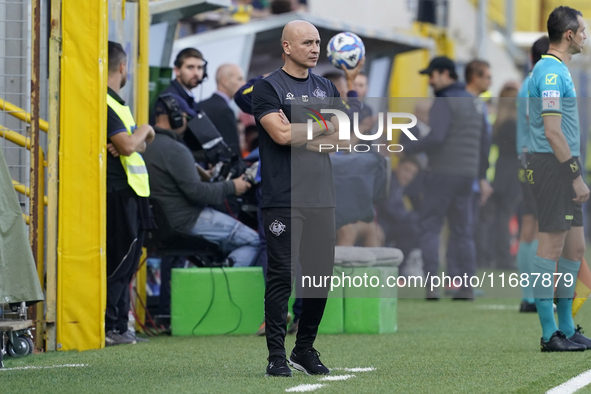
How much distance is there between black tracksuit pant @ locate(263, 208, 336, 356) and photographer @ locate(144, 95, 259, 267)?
231 cm

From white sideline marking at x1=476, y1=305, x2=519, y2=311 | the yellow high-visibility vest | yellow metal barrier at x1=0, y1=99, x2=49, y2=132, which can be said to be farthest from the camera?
white sideline marking at x1=476, y1=305, x2=519, y2=311

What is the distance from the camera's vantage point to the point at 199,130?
26.9 feet

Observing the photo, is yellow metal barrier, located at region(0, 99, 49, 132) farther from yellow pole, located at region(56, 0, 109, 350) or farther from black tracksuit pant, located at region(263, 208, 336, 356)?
black tracksuit pant, located at region(263, 208, 336, 356)

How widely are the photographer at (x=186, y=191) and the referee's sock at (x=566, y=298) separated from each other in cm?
250

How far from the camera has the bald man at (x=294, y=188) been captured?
17.3ft

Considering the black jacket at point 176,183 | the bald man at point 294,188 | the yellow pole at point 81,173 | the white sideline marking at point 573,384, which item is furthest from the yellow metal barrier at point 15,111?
the white sideline marking at point 573,384

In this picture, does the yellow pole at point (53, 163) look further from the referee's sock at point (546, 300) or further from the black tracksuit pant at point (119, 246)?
the referee's sock at point (546, 300)

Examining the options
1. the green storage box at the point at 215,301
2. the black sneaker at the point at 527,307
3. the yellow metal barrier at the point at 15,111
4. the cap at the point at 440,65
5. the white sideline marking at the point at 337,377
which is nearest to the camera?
the white sideline marking at the point at 337,377

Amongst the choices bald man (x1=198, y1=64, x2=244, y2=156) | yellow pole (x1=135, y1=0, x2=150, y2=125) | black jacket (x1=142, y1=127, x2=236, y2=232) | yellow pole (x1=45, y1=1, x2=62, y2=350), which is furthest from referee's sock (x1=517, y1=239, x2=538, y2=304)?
yellow pole (x1=45, y1=1, x2=62, y2=350)

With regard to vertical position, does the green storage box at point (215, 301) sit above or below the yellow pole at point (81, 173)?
below

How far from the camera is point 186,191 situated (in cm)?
767

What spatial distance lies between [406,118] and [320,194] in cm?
238

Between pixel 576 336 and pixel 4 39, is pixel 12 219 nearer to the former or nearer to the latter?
pixel 4 39

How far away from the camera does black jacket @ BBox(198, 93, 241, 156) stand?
8.95 m
